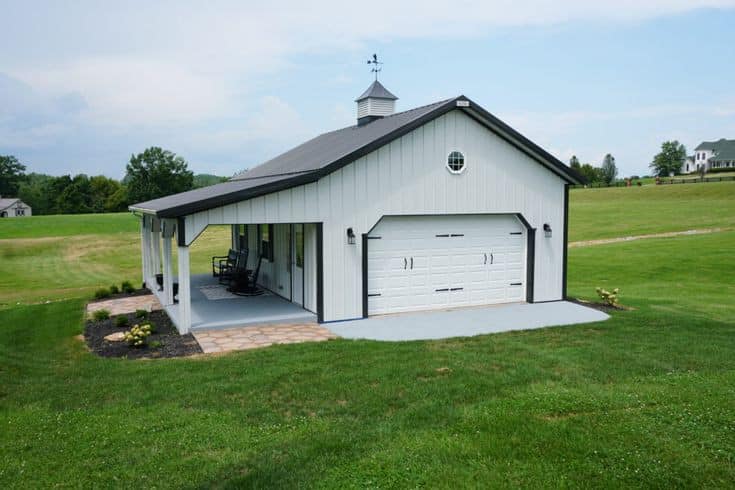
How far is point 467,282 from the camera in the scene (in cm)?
1300

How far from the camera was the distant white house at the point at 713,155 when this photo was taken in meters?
87.8

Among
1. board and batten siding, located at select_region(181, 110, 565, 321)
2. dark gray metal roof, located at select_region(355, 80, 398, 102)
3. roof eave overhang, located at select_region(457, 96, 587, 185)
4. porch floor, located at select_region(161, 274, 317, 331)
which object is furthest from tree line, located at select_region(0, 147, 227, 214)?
roof eave overhang, located at select_region(457, 96, 587, 185)

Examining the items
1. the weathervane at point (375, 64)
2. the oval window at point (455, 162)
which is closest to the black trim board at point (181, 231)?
the oval window at point (455, 162)

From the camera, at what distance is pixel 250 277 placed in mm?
16875

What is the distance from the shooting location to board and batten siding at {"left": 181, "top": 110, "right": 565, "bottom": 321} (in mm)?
11062

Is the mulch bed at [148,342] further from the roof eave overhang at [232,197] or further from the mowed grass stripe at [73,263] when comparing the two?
the mowed grass stripe at [73,263]

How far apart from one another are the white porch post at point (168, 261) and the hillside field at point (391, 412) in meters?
2.38

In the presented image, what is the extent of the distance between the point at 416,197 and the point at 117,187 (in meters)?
76.5

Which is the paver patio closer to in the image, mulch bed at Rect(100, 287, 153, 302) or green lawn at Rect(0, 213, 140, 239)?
mulch bed at Rect(100, 287, 153, 302)

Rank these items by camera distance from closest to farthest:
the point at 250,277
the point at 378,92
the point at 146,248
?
the point at 378,92 → the point at 250,277 → the point at 146,248

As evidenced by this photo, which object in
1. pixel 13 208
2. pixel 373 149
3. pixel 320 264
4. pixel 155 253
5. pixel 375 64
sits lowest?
pixel 155 253

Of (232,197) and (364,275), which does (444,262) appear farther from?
(232,197)

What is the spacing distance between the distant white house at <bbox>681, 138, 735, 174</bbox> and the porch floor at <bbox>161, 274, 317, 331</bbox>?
294 ft

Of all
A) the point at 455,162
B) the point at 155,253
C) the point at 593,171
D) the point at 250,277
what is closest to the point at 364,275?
the point at 455,162
